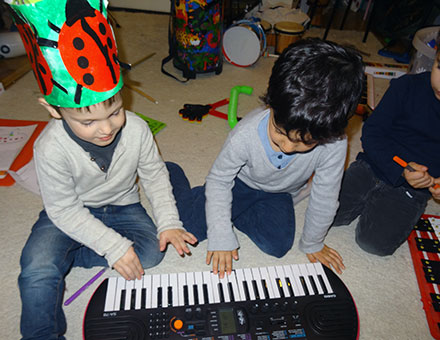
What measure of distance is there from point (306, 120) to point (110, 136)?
48 centimetres

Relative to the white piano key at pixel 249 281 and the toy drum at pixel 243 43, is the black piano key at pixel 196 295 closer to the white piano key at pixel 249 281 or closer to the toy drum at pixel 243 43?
the white piano key at pixel 249 281

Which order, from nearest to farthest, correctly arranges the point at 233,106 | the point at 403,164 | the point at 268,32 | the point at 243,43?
1. the point at 403,164
2. the point at 233,106
3. the point at 243,43
4. the point at 268,32

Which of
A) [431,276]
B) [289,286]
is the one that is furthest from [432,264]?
[289,286]

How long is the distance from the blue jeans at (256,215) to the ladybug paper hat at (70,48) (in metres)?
0.55

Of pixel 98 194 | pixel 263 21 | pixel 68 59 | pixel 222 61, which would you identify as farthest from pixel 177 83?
pixel 68 59

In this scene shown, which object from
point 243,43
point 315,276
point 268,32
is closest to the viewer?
point 315,276

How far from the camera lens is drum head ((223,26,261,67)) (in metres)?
2.14

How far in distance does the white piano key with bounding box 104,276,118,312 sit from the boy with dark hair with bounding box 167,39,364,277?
0.92 feet

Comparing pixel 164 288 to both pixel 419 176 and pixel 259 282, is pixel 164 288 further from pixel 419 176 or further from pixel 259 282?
pixel 419 176

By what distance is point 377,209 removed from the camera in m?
1.25

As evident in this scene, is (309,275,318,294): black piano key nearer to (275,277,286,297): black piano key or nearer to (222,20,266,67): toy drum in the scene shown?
(275,277,286,297): black piano key

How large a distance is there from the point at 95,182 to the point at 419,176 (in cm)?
102

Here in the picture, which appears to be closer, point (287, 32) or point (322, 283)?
point (322, 283)

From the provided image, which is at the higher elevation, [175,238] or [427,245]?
[175,238]
